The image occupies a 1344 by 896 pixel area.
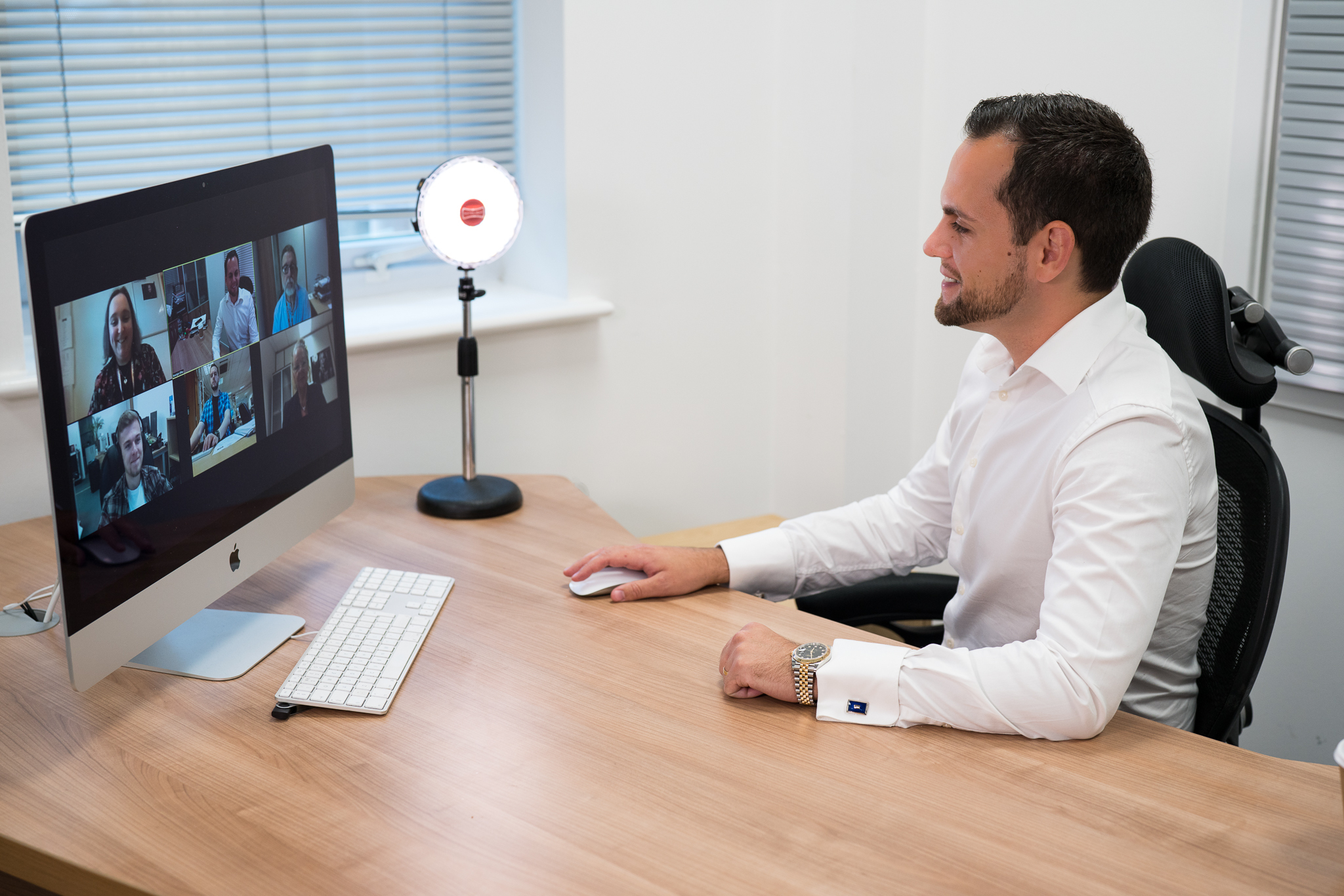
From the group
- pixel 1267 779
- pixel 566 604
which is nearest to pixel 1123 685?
pixel 1267 779

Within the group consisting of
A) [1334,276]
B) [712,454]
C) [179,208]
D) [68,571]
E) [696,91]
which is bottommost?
[712,454]

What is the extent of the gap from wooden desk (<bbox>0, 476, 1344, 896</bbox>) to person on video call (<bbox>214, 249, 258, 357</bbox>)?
37 cm

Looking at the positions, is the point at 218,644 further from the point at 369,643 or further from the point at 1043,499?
the point at 1043,499

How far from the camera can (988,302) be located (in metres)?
1.46

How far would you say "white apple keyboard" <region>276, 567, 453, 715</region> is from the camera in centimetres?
126

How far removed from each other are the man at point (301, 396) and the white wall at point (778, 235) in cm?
54

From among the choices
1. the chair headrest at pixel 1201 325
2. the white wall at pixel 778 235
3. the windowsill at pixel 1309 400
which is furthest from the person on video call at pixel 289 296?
the windowsill at pixel 1309 400

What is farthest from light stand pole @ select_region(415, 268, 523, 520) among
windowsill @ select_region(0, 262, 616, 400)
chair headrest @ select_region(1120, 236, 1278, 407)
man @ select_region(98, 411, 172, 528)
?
chair headrest @ select_region(1120, 236, 1278, 407)

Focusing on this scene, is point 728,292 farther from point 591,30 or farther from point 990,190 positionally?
point 990,190

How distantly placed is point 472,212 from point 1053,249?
35.5 inches

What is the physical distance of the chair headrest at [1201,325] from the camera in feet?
4.57

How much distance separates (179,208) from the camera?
1.25 m

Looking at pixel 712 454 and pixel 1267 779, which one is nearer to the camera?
pixel 1267 779

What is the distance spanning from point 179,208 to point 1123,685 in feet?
3.69
